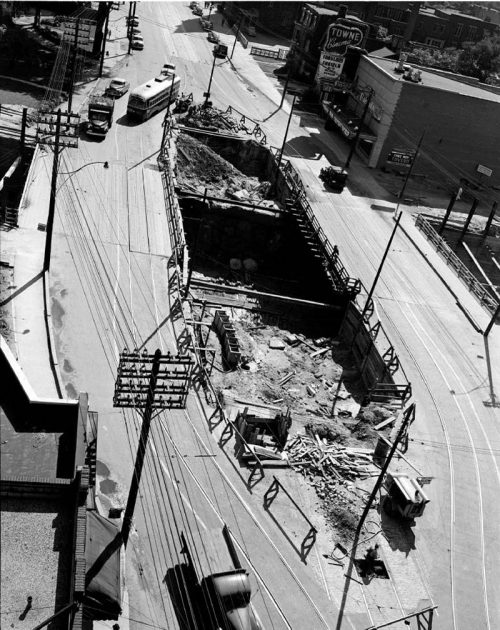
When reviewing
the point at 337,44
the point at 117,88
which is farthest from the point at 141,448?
the point at 337,44

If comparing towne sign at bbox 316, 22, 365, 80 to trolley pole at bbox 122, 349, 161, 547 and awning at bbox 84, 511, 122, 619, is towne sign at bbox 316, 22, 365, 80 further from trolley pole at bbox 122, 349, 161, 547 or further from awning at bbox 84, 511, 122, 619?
awning at bbox 84, 511, 122, 619

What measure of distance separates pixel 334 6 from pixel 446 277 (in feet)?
210

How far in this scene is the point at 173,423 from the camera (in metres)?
27.5

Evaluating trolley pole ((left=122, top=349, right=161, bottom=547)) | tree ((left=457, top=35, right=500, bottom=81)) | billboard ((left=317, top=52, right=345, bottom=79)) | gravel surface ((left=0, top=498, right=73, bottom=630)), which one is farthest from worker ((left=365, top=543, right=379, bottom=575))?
tree ((left=457, top=35, right=500, bottom=81))

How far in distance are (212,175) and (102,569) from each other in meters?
41.2

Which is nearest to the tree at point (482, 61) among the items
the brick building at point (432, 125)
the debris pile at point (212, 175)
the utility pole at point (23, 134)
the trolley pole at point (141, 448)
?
the brick building at point (432, 125)

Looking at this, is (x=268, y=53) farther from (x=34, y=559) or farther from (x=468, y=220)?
(x=34, y=559)

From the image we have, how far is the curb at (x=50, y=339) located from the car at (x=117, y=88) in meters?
31.8

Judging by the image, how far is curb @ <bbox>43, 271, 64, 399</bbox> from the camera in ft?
89.6

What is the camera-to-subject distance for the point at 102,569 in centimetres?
1891

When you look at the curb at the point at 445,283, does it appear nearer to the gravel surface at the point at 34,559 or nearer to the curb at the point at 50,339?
the curb at the point at 50,339

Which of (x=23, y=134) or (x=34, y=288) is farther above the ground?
(x=23, y=134)

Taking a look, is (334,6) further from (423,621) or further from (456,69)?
(423,621)

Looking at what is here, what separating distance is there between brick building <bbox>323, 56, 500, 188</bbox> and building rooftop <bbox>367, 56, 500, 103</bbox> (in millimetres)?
132
